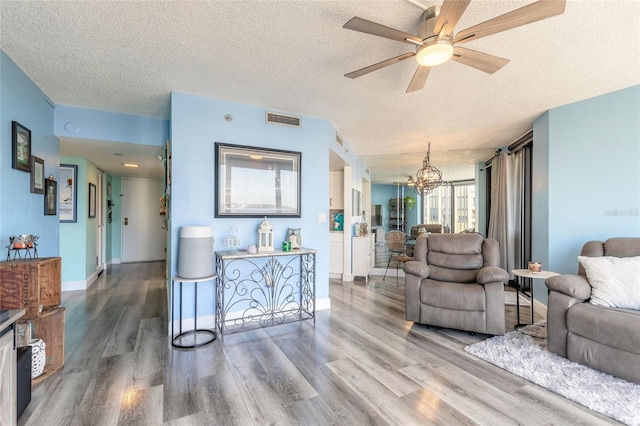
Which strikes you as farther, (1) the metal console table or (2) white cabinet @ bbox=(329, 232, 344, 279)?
(2) white cabinet @ bbox=(329, 232, 344, 279)

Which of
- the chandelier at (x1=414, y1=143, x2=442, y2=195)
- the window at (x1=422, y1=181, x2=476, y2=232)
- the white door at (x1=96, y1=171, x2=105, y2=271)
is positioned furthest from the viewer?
the window at (x1=422, y1=181, x2=476, y2=232)

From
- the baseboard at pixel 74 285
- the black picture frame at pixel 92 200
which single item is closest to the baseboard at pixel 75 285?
the baseboard at pixel 74 285

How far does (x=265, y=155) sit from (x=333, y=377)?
2.39 metres

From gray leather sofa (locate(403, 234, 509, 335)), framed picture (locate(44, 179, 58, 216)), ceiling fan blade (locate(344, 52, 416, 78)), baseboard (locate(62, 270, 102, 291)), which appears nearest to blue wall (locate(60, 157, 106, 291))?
baseboard (locate(62, 270, 102, 291))

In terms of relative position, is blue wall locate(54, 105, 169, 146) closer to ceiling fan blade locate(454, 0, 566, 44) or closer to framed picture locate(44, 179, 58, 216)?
framed picture locate(44, 179, 58, 216)

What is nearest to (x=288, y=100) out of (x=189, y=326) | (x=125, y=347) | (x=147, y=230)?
(x=189, y=326)

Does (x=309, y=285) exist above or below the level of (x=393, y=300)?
above

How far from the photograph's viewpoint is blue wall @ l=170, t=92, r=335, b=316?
9.78 feet

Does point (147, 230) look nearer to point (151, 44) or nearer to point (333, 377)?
point (151, 44)

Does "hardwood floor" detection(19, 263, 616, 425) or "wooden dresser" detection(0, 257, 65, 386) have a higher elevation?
"wooden dresser" detection(0, 257, 65, 386)

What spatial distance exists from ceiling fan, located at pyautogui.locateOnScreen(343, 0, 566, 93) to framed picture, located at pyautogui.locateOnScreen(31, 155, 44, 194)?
314cm

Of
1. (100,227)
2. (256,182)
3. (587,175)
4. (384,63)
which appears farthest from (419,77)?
(100,227)

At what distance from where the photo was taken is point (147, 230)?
7371 millimetres

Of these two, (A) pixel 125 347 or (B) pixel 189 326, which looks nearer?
(A) pixel 125 347
